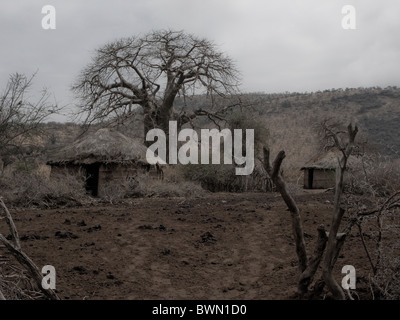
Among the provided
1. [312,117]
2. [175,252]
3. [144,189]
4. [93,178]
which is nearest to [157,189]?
[144,189]

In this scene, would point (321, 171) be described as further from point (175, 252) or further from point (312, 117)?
point (312, 117)

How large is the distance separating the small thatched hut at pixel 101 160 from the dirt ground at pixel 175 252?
5162 mm

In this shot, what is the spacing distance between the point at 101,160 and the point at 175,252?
26.8 feet

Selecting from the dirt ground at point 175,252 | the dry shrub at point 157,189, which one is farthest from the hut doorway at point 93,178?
the dirt ground at point 175,252

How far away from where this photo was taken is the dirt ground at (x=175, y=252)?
15.2 ft

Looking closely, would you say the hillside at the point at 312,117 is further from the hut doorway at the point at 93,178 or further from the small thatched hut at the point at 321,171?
the hut doorway at the point at 93,178

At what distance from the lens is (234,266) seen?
17.7ft

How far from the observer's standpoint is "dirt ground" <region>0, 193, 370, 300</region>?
15.2 feet

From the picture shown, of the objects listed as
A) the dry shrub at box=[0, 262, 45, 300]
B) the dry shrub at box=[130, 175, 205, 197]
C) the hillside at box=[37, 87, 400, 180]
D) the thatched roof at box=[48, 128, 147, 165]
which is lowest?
the dry shrub at box=[0, 262, 45, 300]

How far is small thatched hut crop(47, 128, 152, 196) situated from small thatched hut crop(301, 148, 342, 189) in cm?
697

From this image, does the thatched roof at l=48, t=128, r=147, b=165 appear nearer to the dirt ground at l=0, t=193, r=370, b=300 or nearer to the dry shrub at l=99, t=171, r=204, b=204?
the dry shrub at l=99, t=171, r=204, b=204

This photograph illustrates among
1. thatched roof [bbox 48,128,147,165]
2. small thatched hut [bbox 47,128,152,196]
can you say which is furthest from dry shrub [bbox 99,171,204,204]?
thatched roof [bbox 48,128,147,165]

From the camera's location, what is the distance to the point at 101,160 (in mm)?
13539
